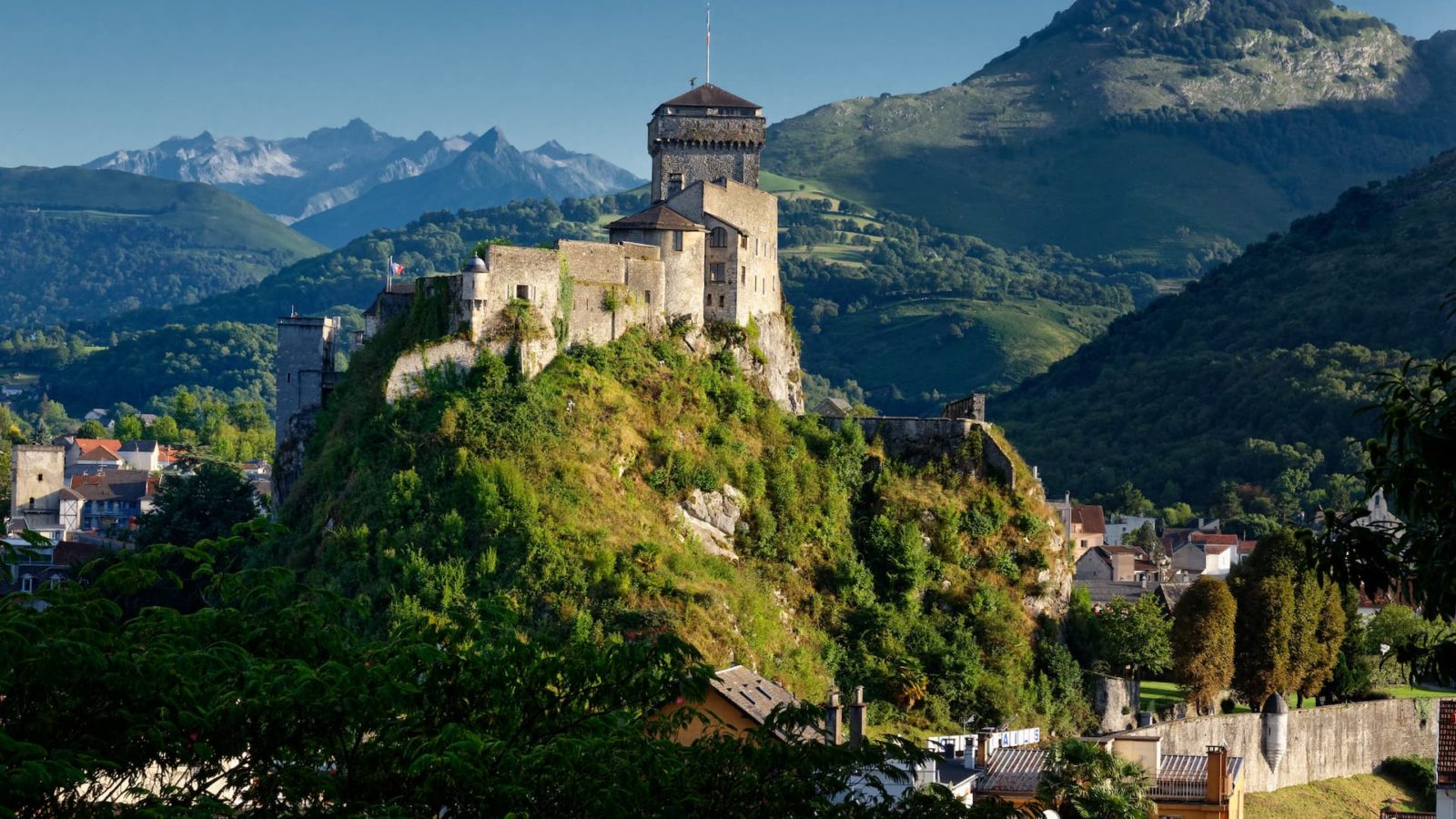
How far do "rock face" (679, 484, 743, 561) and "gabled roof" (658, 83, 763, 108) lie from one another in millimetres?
17120

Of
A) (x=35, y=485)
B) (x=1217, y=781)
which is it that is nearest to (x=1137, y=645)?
(x=1217, y=781)

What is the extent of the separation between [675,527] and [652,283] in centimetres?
883

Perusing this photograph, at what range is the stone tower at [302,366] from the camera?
76.8 metres

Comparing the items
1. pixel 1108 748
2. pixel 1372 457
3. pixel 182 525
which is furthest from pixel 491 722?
pixel 182 525

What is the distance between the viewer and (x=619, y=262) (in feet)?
232

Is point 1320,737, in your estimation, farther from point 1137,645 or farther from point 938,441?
point 938,441

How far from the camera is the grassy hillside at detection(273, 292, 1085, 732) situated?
62.1 meters

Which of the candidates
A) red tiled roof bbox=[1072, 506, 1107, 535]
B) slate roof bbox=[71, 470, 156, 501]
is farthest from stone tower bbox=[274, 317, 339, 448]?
red tiled roof bbox=[1072, 506, 1107, 535]

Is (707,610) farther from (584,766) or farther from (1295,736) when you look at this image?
(584,766)

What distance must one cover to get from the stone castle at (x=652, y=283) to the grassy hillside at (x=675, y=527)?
961 mm

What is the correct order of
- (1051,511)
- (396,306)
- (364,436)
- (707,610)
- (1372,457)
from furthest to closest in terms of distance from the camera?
(1051,511) → (396,306) → (364,436) → (707,610) → (1372,457)

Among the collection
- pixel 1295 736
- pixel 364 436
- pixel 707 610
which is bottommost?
pixel 1295 736

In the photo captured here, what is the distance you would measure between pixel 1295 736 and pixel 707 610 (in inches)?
785

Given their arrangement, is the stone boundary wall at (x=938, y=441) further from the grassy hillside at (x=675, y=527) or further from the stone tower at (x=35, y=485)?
the stone tower at (x=35, y=485)
